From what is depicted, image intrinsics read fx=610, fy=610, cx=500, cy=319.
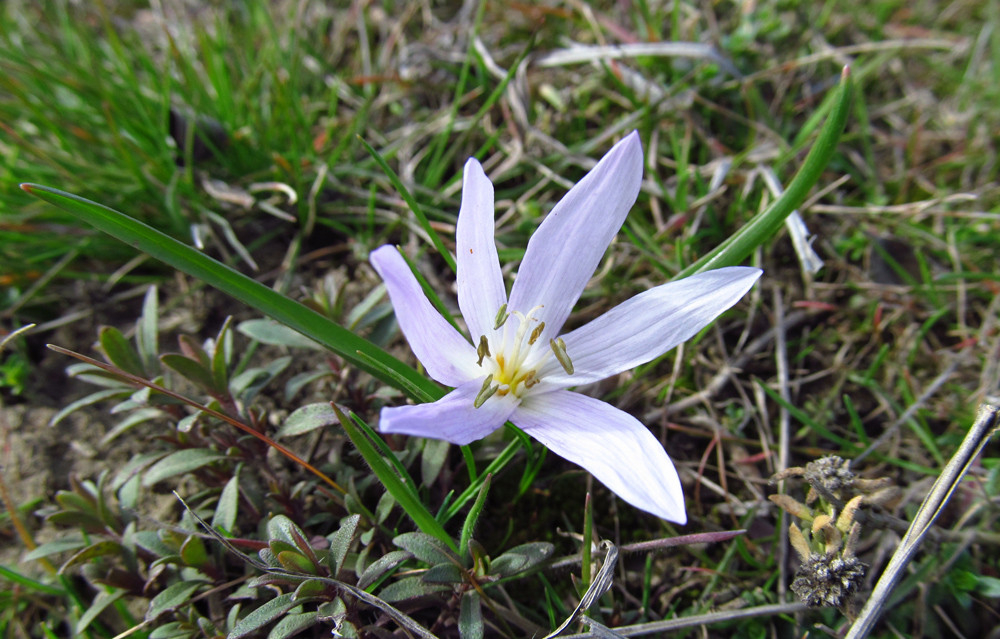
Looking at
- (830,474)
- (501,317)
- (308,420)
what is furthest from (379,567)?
(830,474)

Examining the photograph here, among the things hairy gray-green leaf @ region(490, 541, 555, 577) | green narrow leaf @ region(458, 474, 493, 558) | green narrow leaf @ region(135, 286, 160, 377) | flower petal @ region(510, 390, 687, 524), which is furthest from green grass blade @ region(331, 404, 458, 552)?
green narrow leaf @ region(135, 286, 160, 377)

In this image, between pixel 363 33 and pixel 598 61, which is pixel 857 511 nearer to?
pixel 598 61

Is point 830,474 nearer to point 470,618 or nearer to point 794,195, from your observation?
point 794,195

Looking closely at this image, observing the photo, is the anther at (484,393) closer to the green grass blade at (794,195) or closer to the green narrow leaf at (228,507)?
the green grass blade at (794,195)

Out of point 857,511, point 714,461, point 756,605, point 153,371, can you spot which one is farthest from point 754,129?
point 153,371

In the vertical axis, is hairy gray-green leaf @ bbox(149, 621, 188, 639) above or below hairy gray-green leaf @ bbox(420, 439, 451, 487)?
below

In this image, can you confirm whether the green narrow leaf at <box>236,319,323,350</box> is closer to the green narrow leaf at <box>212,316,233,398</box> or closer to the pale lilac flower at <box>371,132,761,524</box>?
the green narrow leaf at <box>212,316,233,398</box>
